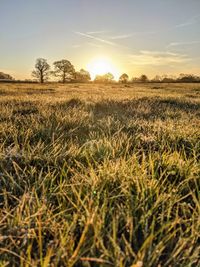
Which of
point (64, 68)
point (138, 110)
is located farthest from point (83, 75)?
point (138, 110)

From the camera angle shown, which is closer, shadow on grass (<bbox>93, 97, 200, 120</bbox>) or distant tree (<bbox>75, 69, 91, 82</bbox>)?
shadow on grass (<bbox>93, 97, 200, 120</bbox>)

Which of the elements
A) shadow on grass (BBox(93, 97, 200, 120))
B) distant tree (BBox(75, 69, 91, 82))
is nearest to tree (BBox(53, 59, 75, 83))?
distant tree (BBox(75, 69, 91, 82))

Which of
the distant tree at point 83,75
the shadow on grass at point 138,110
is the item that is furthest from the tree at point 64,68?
the shadow on grass at point 138,110

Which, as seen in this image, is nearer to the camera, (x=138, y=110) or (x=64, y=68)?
(x=138, y=110)

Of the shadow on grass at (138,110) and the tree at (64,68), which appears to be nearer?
the shadow on grass at (138,110)

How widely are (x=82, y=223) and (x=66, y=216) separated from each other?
115 millimetres

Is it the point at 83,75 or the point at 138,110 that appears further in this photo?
the point at 83,75

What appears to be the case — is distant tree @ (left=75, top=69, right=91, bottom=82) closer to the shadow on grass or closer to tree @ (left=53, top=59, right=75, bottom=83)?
tree @ (left=53, top=59, right=75, bottom=83)

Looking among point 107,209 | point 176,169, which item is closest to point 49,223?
point 107,209

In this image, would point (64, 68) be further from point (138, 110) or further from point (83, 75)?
point (138, 110)

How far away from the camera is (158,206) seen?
175cm

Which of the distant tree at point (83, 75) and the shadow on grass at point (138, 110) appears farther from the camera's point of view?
the distant tree at point (83, 75)

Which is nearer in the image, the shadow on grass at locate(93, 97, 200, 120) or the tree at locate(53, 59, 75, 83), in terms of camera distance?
the shadow on grass at locate(93, 97, 200, 120)

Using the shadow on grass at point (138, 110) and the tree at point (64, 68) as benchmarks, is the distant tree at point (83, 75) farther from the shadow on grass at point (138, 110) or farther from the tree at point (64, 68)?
the shadow on grass at point (138, 110)
